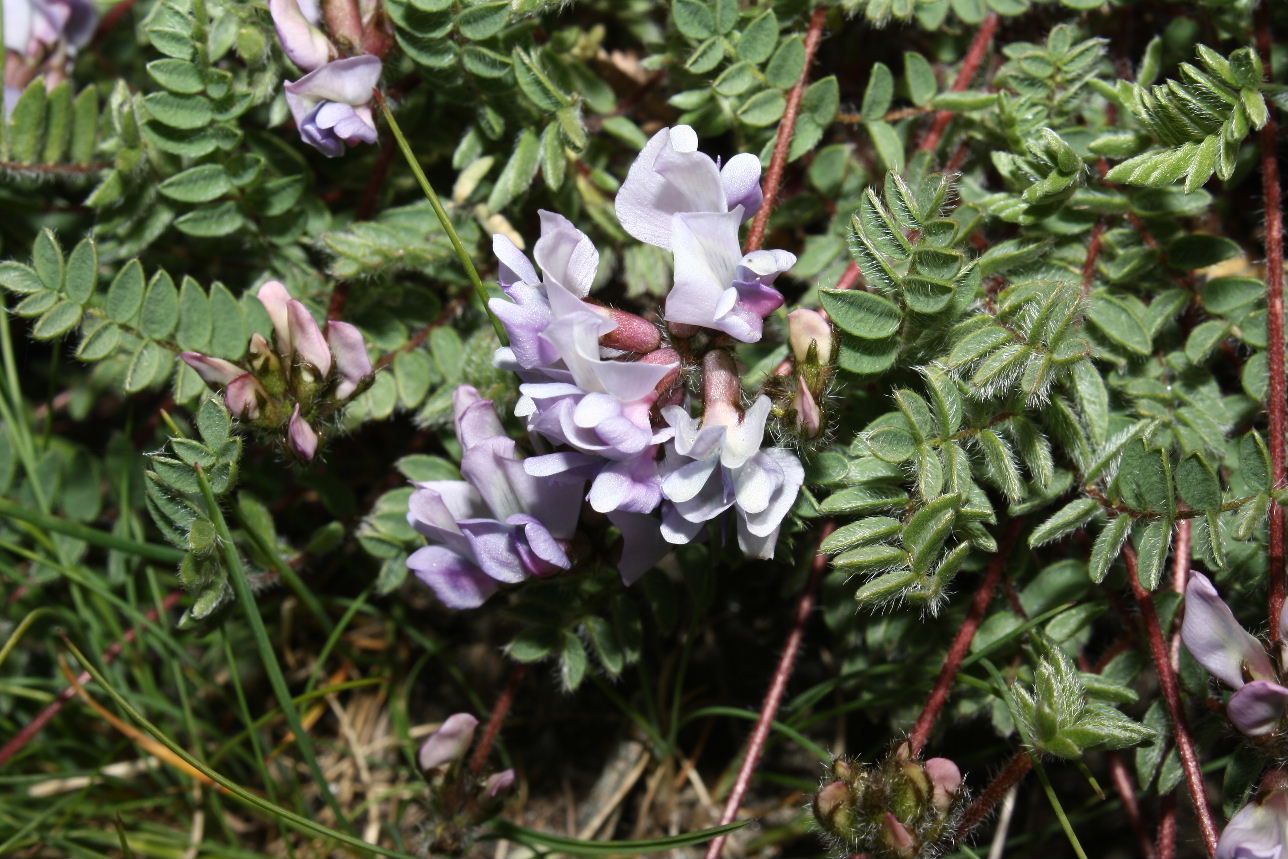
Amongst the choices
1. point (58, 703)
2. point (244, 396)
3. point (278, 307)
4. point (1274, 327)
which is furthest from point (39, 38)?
point (1274, 327)

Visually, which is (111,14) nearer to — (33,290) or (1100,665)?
(33,290)

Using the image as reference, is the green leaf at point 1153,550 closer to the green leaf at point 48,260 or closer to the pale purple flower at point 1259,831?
the pale purple flower at point 1259,831

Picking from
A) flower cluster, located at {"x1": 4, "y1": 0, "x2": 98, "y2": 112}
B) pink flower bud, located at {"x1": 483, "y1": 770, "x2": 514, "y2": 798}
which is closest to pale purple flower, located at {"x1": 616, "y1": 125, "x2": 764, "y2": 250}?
pink flower bud, located at {"x1": 483, "y1": 770, "x2": 514, "y2": 798}

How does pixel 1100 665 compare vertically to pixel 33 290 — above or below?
below

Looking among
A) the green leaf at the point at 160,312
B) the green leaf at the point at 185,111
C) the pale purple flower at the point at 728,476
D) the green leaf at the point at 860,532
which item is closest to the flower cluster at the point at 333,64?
the green leaf at the point at 185,111

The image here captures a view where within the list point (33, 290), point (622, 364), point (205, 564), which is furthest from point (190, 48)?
point (622, 364)

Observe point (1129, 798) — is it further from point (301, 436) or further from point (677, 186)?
point (301, 436)
